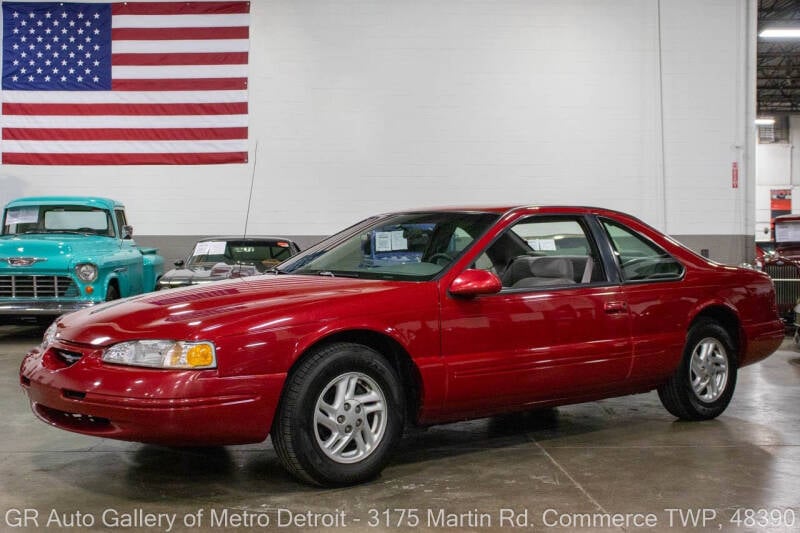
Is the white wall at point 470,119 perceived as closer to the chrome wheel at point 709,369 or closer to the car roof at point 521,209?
the chrome wheel at point 709,369

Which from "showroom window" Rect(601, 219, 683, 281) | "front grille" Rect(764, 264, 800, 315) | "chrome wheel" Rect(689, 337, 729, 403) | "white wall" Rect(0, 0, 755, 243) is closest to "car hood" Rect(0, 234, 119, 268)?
"white wall" Rect(0, 0, 755, 243)

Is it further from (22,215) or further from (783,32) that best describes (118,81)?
(783,32)

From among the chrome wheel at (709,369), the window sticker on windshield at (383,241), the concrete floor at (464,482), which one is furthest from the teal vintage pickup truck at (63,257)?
the chrome wheel at (709,369)

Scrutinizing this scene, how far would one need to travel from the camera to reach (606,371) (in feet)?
15.3

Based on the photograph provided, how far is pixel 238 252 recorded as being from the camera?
34.4 ft

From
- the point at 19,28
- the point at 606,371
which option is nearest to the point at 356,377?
the point at 606,371

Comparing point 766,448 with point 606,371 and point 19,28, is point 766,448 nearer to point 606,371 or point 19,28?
point 606,371

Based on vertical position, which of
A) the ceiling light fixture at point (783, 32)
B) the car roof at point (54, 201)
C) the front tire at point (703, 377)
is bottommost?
the front tire at point (703, 377)

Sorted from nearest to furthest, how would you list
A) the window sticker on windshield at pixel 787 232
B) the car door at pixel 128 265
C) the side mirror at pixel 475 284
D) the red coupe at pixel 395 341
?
the red coupe at pixel 395 341, the side mirror at pixel 475 284, the car door at pixel 128 265, the window sticker on windshield at pixel 787 232

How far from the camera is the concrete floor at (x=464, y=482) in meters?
3.42

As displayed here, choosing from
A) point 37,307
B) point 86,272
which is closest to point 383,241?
point 86,272

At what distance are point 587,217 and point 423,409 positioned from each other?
1630 mm

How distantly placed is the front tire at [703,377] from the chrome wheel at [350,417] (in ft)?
7.07

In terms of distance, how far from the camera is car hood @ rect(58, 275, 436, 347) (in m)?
3.61
